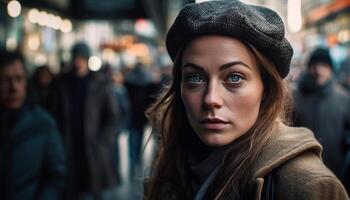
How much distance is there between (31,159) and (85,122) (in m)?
3.22

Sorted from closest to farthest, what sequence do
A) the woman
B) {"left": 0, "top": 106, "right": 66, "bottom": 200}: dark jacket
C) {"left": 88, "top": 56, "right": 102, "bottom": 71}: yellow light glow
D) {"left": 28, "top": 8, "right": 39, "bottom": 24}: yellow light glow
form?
the woman, {"left": 0, "top": 106, "right": 66, "bottom": 200}: dark jacket, {"left": 88, "top": 56, "right": 102, "bottom": 71}: yellow light glow, {"left": 28, "top": 8, "right": 39, "bottom": 24}: yellow light glow

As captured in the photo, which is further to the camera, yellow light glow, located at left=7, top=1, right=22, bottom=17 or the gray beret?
yellow light glow, located at left=7, top=1, right=22, bottom=17

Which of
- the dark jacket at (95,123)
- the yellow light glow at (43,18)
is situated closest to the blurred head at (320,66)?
the dark jacket at (95,123)

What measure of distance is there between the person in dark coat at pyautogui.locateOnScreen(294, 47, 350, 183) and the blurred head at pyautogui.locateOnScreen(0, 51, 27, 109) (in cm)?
275

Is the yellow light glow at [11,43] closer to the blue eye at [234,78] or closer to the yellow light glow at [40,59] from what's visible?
the yellow light glow at [40,59]

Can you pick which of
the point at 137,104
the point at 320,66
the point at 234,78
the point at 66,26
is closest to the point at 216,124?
the point at 234,78

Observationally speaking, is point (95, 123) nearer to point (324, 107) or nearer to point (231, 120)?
point (324, 107)

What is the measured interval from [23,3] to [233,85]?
28.2 ft

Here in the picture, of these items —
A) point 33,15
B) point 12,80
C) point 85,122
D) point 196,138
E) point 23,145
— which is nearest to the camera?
point 196,138

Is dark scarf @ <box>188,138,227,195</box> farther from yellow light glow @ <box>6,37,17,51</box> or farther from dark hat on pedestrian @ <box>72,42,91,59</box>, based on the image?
yellow light glow @ <box>6,37,17,51</box>

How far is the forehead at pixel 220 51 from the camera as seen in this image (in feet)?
6.21

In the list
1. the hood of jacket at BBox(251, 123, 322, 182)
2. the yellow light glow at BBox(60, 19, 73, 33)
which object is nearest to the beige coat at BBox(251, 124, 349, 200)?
the hood of jacket at BBox(251, 123, 322, 182)

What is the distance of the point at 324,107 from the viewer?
230 inches

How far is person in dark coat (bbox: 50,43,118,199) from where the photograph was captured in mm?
7086
